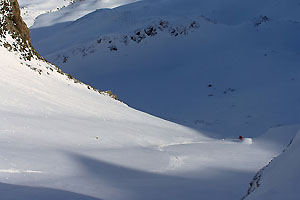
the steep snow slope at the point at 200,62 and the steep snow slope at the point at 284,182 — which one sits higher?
the steep snow slope at the point at 200,62

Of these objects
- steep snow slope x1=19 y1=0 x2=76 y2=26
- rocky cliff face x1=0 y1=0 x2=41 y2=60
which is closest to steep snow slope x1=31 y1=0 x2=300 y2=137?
rocky cliff face x1=0 y1=0 x2=41 y2=60

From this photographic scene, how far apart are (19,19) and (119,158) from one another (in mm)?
9052

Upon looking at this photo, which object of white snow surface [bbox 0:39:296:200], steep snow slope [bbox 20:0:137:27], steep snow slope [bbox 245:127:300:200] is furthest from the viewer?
steep snow slope [bbox 20:0:137:27]

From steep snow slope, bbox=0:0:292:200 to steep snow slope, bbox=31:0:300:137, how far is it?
22.4ft

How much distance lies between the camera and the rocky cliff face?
1251cm

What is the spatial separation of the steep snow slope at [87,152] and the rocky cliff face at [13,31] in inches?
1.8

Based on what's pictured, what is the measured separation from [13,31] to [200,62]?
47.6 feet

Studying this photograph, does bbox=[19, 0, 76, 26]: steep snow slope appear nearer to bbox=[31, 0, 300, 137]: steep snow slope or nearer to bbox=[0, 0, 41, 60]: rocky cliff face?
bbox=[31, 0, 300, 137]: steep snow slope

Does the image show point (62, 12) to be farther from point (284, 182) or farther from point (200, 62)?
point (284, 182)

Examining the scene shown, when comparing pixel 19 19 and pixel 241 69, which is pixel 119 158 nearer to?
pixel 19 19

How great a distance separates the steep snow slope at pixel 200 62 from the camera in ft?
64.4

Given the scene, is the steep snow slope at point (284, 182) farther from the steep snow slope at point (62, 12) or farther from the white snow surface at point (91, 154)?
the steep snow slope at point (62, 12)

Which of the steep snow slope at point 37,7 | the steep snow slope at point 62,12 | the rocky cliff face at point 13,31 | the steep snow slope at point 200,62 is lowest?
the rocky cliff face at point 13,31

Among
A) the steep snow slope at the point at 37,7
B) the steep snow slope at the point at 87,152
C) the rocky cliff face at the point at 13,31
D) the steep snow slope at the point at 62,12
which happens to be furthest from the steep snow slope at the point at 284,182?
the steep snow slope at the point at 37,7
